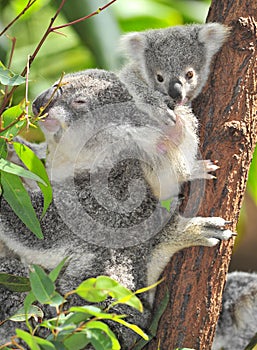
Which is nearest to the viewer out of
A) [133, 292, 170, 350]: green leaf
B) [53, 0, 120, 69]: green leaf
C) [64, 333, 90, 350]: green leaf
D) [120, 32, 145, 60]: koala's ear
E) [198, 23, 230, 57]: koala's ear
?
[64, 333, 90, 350]: green leaf

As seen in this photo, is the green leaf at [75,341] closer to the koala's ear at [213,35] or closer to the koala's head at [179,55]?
the koala's head at [179,55]

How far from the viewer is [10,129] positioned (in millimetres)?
2178

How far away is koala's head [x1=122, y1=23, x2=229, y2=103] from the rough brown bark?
→ 0.05 meters

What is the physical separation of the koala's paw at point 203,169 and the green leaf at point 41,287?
98 centimetres

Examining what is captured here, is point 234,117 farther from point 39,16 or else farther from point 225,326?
point 39,16

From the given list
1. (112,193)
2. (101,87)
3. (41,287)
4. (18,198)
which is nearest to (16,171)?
(18,198)

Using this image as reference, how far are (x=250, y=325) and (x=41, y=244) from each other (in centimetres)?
114

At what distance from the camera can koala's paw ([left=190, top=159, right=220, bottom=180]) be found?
2551 millimetres

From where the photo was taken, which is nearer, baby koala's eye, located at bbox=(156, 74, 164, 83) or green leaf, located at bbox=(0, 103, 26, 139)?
green leaf, located at bbox=(0, 103, 26, 139)

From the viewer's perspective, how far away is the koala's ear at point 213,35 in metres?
2.76

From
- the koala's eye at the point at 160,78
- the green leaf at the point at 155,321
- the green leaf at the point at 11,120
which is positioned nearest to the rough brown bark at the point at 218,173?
the green leaf at the point at 155,321

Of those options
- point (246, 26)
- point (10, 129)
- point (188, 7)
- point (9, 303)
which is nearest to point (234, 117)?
point (246, 26)

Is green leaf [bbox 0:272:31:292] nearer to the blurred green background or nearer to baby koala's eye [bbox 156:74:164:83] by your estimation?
baby koala's eye [bbox 156:74:164:83]

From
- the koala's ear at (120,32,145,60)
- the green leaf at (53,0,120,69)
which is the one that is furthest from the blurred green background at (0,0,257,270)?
the koala's ear at (120,32,145,60)
